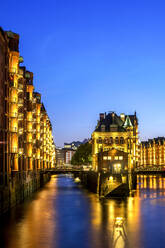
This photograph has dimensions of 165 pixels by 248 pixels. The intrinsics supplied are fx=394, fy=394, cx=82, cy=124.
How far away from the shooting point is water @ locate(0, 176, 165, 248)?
162 feet

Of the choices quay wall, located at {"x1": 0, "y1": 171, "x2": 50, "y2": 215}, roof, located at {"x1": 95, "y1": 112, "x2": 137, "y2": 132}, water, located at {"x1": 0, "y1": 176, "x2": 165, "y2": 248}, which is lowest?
water, located at {"x1": 0, "y1": 176, "x2": 165, "y2": 248}

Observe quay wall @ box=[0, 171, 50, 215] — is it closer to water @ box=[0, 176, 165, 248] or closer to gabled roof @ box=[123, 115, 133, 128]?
water @ box=[0, 176, 165, 248]

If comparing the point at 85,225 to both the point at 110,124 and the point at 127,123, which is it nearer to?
the point at 110,124

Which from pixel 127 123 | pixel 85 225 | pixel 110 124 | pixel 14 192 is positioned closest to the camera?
pixel 85 225

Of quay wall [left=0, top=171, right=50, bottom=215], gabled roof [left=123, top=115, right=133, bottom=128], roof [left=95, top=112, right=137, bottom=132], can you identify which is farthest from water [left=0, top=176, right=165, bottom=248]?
gabled roof [left=123, top=115, right=133, bottom=128]

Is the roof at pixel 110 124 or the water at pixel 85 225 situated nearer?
the water at pixel 85 225

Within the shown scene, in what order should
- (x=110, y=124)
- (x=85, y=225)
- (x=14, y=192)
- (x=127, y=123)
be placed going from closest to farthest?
(x=85, y=225), (x=14, y=192), (x=110, y=124), (x=127, y=123)

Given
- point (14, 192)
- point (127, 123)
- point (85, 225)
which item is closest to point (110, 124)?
point (127, 123)

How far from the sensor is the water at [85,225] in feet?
162

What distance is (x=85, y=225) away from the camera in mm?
61250

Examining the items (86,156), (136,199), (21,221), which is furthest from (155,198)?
(86,156)

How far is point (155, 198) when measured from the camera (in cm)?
9600

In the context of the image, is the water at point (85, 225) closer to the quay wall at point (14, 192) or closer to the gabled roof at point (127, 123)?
the quay wall at point (14, 192)

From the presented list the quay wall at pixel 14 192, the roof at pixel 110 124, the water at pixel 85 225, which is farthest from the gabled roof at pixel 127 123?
the water at pixel 85 225
